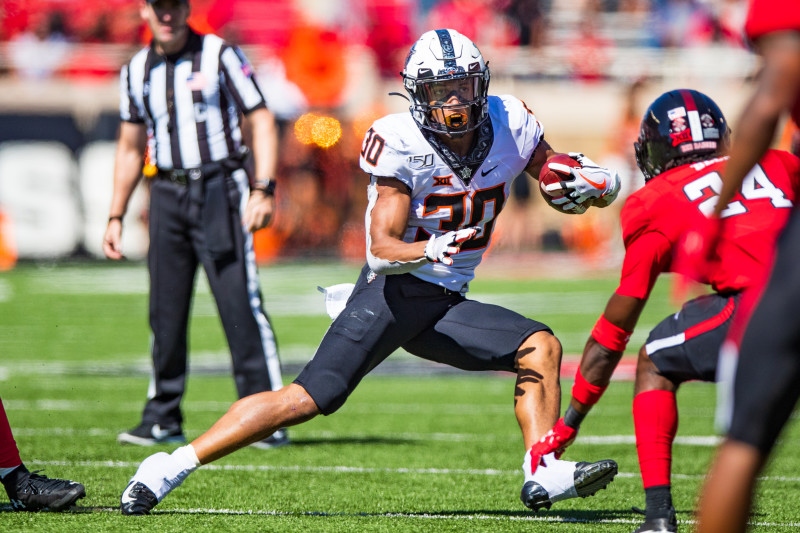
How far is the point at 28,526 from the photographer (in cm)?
352

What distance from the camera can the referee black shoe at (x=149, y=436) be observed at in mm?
5285

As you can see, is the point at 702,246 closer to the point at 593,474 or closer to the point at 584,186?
the point at 593,474

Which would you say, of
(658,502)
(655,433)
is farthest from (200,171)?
(658,502)

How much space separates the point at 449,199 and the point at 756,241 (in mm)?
1064

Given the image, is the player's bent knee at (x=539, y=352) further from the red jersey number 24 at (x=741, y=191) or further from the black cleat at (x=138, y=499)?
the black cleat at (x=138, y=499)

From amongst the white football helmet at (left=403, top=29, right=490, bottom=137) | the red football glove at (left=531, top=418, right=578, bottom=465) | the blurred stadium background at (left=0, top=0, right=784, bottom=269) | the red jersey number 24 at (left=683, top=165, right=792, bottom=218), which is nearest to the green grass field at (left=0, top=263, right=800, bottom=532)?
the red football glove at (left=531, top=418, right=578, bottom=465)

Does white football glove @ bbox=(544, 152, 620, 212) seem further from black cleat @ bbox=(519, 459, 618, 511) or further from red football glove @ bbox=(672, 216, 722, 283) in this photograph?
red football glove @ bbox=(672, 216, 722, 283)

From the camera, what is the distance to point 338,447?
5305 millimetres

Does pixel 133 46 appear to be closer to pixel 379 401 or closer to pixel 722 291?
pixel 379 401

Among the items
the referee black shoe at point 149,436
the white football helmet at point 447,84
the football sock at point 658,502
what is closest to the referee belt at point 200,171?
the referee black shoe at point 149,436

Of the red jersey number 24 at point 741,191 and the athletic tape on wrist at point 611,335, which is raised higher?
the red jersey number 24 at point 741,191

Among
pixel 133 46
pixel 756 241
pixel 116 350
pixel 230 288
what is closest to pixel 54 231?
pixel 133 46

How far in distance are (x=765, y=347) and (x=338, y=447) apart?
133 inches

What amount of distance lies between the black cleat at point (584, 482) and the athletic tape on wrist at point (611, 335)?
1.14ft
